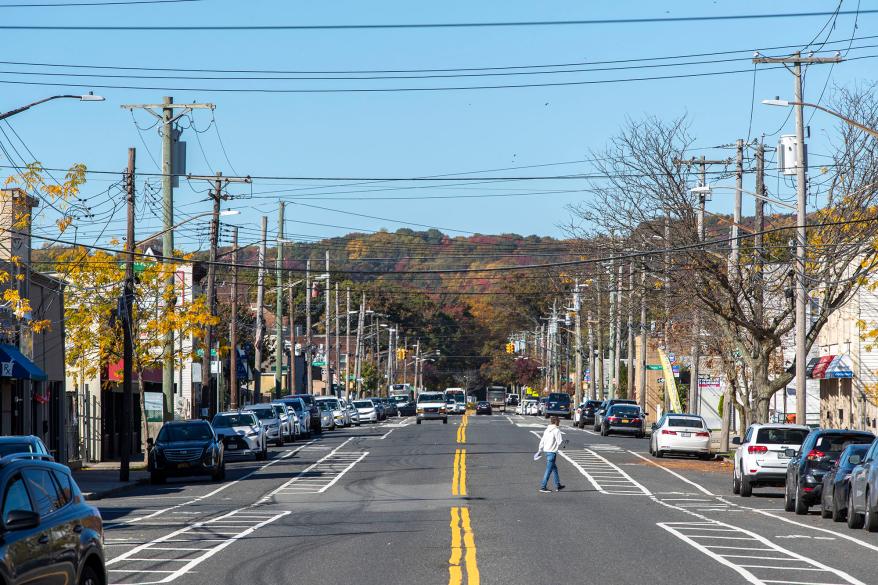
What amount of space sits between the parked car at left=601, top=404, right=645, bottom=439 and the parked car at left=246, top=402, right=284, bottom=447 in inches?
665

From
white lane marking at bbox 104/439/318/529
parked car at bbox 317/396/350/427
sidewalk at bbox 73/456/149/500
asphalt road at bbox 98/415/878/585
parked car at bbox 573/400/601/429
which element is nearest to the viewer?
asphalt road at bbox 98/415/878/585

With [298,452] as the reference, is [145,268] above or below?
above

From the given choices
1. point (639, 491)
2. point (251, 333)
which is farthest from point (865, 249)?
point (251, 333)

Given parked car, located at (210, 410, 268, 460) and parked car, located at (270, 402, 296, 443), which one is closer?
parked car, located at (210, 410, 268, 460)

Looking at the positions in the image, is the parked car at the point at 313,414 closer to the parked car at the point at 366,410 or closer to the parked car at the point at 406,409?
the parked car at the point at 366,410

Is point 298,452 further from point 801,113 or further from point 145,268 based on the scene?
point 801,113

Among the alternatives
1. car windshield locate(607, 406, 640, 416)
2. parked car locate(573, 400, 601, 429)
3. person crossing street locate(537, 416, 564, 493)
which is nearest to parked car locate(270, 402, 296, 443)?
car windshield locate(607, 406, 640, 416)

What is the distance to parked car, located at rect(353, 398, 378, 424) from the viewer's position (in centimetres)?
8156

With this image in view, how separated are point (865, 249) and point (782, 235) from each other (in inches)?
286

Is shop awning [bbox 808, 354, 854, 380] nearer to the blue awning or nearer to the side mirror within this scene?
the blue awning

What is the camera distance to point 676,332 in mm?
57812

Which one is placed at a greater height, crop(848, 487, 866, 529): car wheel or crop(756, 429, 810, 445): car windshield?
crop(756, 429, 810, 445): car windshield

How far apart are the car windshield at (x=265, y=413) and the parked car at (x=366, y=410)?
1149 inches

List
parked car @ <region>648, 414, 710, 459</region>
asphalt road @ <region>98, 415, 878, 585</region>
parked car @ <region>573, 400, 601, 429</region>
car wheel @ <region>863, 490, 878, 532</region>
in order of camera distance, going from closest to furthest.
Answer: asphalt road @ <region>98, 415, 878, 585</region>
car wheel @ <region>863, 490, 878, 532</region>
parked car @ <region>648, 414, 710, 459</region>
parked car @ <region>573, 400, 601, 429</region>
